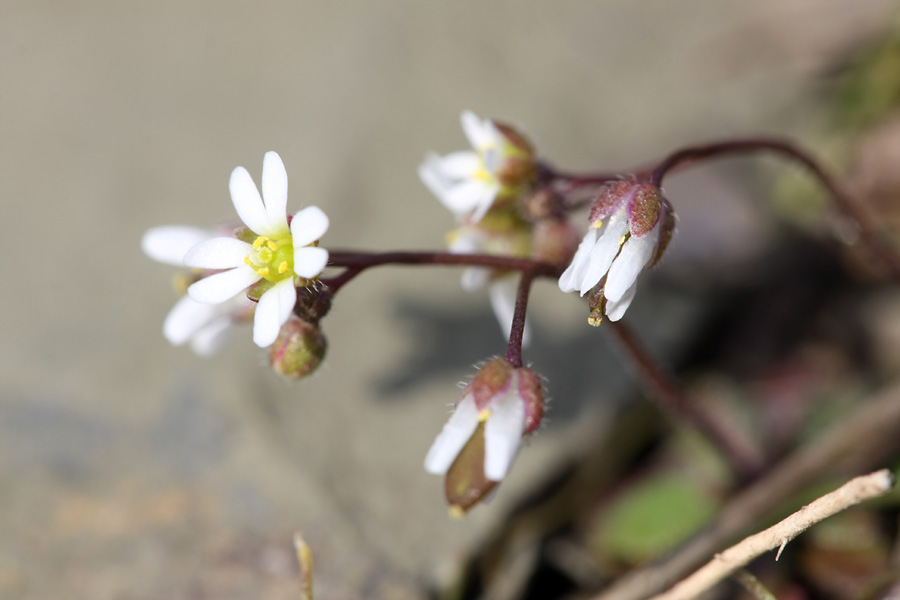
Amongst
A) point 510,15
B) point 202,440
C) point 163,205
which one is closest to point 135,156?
point 163,205

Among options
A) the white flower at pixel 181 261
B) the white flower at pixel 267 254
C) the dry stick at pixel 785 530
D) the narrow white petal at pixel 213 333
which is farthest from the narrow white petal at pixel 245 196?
the dry stick at pixel 785 530

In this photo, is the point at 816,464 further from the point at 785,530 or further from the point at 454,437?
the point at 454,437

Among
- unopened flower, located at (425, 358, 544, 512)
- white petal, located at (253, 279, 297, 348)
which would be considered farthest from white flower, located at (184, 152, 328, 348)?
unopened flower, located at (425, 358, 544, 512)

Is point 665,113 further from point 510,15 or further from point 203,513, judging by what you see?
point 203,513

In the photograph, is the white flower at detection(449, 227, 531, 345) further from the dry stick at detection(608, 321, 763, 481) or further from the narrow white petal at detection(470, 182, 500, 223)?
the dry stick at detection(608, 321, 763, 481)

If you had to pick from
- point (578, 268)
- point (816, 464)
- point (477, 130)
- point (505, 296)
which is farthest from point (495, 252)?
point (816, 464)

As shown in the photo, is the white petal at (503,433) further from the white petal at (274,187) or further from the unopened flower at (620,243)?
the white petal at (274,187)
